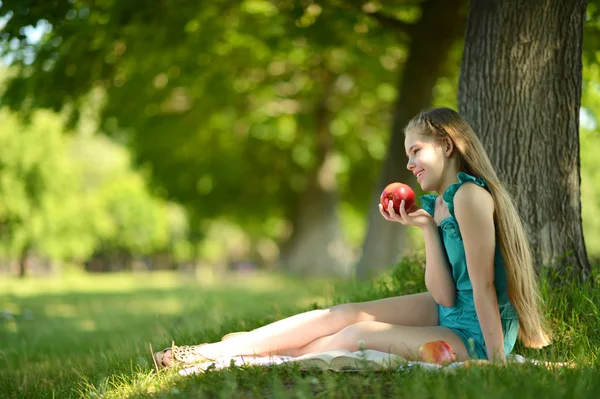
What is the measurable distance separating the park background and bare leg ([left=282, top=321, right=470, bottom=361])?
0.45 metres

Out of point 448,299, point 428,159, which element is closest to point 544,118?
point 428,159

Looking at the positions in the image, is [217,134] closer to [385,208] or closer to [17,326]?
[17,326]

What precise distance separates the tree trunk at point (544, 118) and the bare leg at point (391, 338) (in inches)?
68.2

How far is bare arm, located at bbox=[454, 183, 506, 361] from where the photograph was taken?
416 cm

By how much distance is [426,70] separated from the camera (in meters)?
12.2

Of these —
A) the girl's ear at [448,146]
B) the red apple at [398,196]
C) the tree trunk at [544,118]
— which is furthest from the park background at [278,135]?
the girl's ear at [448,146]

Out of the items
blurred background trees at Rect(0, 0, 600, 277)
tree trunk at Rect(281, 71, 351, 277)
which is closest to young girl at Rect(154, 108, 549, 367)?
blurred background trees at Rect(0, 0, 600, 277)

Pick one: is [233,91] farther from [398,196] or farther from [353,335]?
[353,335]

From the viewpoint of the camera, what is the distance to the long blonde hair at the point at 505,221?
14.1 ft

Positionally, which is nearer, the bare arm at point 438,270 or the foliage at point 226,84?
the bare arm at point 438,270

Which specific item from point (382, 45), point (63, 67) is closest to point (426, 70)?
point (382, 45)

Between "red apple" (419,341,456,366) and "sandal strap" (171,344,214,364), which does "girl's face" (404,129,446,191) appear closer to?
"red apple" (419,341,456,366)

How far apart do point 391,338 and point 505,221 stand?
102cm

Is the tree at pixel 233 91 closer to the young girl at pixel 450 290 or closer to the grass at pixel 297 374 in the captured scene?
the grass at pixel 297 374
